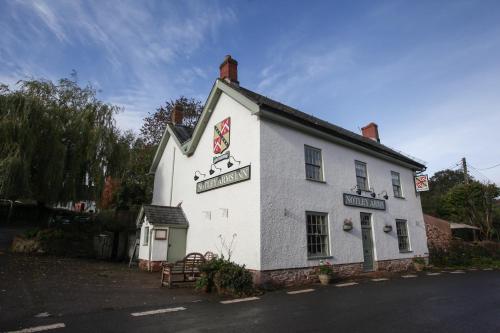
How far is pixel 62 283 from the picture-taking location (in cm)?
1000

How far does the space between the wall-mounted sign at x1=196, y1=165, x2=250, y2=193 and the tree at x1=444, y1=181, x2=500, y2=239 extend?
24.8m

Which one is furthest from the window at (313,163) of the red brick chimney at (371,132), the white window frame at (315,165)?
the red brick chimney at (371,132)

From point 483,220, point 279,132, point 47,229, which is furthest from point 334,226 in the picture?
point 483,220

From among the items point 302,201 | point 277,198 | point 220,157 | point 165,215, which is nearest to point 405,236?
point 302,201

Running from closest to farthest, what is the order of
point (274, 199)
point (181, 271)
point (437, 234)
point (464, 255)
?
point (181, 271) < point (274, 199) < point (464, 255) < point (437, 234)

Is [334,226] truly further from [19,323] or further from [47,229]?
[47,229]

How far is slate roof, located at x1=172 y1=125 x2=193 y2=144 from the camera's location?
17958mm

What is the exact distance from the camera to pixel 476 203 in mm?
27547

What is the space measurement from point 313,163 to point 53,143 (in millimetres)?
13204

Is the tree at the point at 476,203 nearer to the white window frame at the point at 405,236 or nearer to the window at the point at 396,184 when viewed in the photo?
the window at the point at 396,184

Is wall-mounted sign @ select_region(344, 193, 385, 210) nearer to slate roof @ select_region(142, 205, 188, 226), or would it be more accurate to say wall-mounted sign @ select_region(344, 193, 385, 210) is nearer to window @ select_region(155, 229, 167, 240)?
slate roof @ select_region(142, 205, 188, 226)

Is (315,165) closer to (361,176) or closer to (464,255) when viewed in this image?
(361,176)

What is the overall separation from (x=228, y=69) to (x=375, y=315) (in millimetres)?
12663

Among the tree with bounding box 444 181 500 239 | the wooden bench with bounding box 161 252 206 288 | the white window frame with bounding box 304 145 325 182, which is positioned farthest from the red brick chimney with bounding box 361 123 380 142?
the wooden bench with bounding box 161 252 206 288
